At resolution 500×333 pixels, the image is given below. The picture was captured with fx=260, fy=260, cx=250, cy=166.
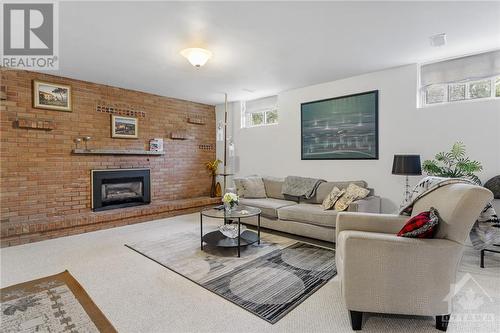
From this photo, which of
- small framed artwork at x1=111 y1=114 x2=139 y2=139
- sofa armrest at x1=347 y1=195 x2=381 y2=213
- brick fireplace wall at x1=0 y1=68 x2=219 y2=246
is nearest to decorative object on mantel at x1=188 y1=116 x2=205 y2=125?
brick fireplace wall at x1=0 y1=68 x2=219 y2=246

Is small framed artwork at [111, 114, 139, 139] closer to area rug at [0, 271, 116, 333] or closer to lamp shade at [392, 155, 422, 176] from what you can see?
area rug at [0, 271, 116, 333]

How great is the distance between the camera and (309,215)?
3643 mm

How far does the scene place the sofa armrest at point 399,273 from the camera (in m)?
1.70

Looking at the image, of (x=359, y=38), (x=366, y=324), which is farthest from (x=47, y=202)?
(x=359, y=38)

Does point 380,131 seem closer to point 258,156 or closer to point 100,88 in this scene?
point 258,156

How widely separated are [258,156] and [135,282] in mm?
3741

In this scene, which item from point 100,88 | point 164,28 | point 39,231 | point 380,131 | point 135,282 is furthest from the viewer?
point 100,88

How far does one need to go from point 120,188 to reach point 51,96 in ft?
6.15

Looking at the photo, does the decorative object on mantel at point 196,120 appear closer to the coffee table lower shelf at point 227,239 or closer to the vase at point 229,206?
the vase at point 229,206

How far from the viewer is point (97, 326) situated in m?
1.85

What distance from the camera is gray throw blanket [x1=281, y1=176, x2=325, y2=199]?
437cm

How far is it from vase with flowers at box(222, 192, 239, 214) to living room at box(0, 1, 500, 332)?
0.7 inches

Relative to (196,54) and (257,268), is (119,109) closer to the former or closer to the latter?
(196,54)

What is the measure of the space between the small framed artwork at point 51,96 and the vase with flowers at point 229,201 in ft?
10.3
